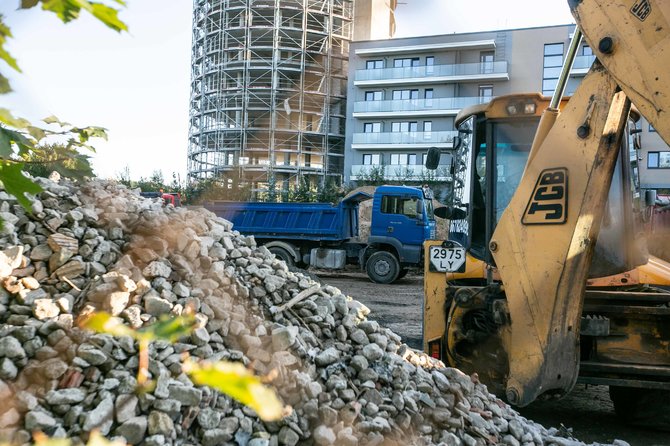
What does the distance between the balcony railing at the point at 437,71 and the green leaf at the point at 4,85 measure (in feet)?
124

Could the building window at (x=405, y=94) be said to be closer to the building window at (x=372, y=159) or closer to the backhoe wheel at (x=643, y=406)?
the building window at (x=372, y=159)

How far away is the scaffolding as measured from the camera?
41875 mm

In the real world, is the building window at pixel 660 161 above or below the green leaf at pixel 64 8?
above

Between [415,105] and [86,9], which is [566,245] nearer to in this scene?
[86,9]

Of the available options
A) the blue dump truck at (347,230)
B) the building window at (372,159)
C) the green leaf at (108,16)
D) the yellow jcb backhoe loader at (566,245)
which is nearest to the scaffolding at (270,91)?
the building window at (372,159)

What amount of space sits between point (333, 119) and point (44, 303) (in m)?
41.1

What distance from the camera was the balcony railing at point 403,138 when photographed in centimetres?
3706

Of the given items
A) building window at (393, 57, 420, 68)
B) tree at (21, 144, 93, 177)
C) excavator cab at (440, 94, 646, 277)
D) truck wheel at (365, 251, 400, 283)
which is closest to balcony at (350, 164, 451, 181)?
building window at (393, 57, 420, 68)

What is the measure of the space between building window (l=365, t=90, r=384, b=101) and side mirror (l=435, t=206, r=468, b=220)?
114 feet

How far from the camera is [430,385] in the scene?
4.00 meters

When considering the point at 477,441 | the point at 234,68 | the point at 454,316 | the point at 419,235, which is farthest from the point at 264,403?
the point at 234,68

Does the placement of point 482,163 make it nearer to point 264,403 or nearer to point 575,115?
point 575,115

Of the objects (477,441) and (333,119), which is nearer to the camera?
(477,441)

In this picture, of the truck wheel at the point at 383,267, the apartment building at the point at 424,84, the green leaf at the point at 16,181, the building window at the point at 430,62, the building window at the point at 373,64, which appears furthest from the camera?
the building window at the point at 373,64
